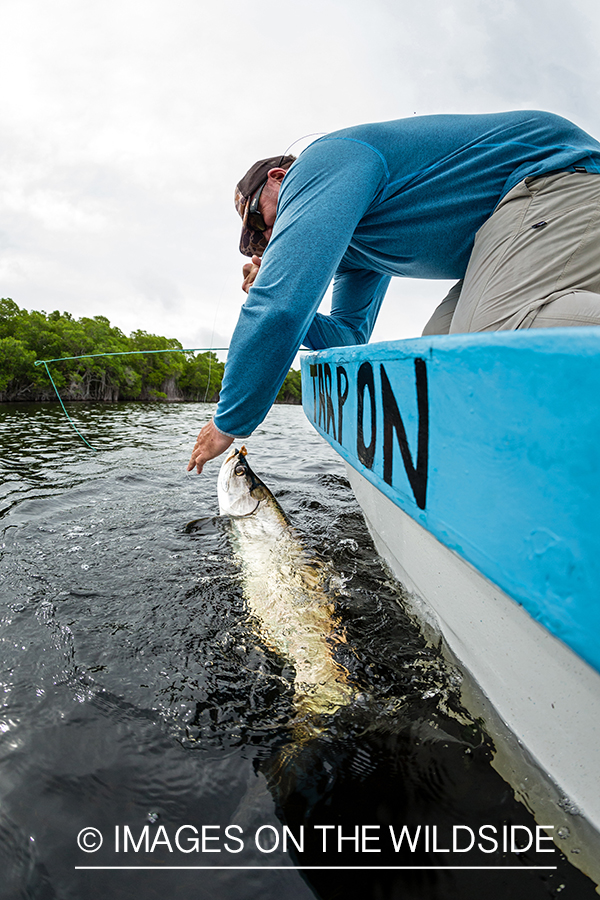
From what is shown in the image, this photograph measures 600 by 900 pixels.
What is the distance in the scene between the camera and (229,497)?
3.54 meters

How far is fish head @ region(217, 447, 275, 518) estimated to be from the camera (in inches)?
137

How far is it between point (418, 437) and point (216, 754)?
4.12 ft

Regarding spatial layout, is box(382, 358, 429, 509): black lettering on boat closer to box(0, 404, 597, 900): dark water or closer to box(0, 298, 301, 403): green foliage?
box(0, 404, 597, 900): dark water

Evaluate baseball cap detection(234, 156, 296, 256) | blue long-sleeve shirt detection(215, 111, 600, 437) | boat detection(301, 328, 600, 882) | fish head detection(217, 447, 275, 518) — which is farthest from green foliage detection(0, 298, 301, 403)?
boat detection(301, 328, 600, 882)

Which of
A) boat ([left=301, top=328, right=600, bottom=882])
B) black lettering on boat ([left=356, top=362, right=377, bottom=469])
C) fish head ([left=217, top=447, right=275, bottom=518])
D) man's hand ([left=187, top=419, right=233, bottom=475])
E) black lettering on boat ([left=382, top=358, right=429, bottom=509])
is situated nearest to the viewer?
boat ([left=301, top=328, right=600, bottom=882])

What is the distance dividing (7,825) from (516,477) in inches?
62.3

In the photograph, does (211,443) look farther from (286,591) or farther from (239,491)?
(239,491)

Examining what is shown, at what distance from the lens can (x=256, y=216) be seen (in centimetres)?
258

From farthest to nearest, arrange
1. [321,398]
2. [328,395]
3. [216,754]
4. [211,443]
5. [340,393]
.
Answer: [321,398]
[328,395]
[211,443]
[340,393]
[216,754]

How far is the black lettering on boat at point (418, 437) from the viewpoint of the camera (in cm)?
94

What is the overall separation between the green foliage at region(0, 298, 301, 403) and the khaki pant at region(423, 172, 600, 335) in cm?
2887

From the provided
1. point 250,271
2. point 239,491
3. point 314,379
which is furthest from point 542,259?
point 239,491

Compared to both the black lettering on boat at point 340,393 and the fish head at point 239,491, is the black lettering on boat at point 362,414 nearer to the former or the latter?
the black lettering on boat at point 340,393

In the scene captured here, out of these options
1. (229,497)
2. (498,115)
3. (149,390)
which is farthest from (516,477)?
(149,390)
